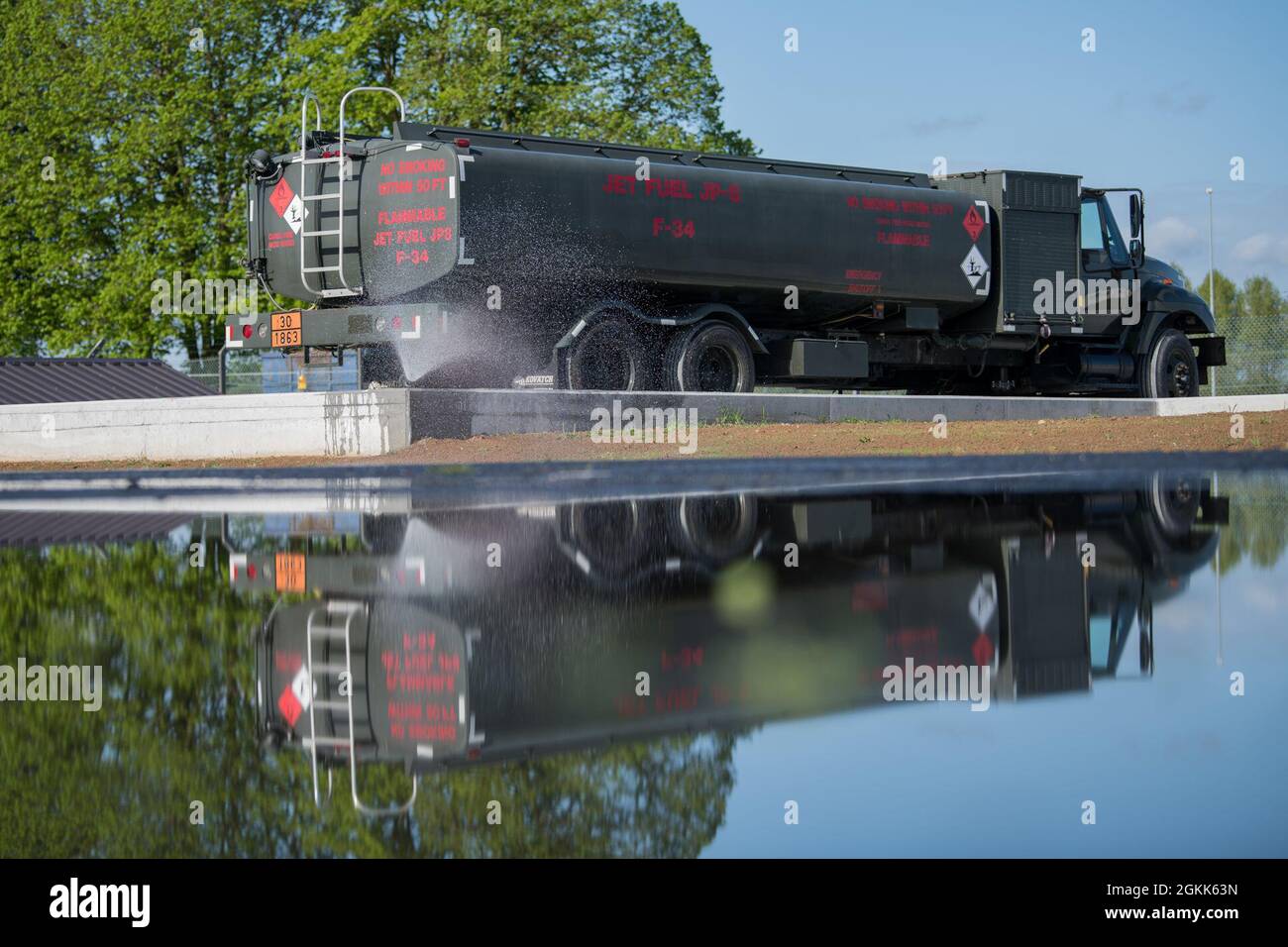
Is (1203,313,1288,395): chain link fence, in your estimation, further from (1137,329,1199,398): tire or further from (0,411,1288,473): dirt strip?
(0,411,1288,473): dirt strip

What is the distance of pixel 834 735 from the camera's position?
4250 millimetres

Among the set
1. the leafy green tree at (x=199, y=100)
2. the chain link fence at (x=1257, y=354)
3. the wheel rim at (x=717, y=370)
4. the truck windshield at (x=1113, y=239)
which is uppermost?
the leafy green tree at (x=199, y=100)

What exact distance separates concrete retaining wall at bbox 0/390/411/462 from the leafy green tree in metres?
22.2

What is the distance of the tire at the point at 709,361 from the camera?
21.2m

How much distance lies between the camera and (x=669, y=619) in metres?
6.27

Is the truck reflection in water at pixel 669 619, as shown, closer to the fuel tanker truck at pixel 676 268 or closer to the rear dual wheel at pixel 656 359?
the fuel tanker truck at pixel 676 268

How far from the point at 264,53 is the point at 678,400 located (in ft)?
106

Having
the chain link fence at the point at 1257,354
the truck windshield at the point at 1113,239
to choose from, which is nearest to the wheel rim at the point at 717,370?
the truck windshield at the point at 1113,239

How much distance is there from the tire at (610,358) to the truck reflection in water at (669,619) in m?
10.0

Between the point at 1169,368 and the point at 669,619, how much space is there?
2265 cm

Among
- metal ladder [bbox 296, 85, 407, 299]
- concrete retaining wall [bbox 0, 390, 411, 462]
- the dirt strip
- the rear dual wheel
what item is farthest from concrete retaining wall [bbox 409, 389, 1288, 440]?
metal ladder [bbox 296, 85, 407, 299]

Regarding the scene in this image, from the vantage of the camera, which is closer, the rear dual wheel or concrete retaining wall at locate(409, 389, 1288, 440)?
concrete retaining wall at locate(409, 389, 1288, 440)

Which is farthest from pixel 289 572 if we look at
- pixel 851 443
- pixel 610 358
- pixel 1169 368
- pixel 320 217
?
pixel 1169 368

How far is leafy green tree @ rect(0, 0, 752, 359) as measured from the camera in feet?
139
